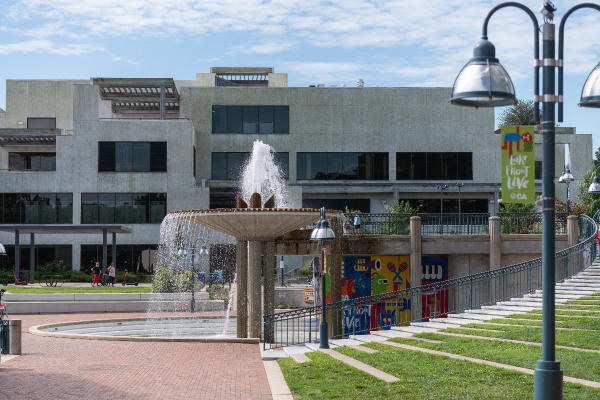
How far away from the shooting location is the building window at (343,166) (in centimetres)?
5972

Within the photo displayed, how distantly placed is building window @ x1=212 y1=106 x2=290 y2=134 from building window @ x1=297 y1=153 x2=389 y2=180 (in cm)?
287

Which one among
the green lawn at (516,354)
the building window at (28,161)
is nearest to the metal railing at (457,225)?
the green lawn at (516,354)

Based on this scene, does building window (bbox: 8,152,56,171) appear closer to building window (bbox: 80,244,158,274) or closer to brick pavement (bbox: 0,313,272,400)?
building window (bbox: 80,244,158,274)

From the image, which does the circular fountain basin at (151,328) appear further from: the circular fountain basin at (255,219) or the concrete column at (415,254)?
the concrete column at (415,254)

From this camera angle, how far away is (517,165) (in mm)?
9125

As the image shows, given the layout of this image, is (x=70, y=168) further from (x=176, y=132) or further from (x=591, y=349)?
(x=591, y=349)

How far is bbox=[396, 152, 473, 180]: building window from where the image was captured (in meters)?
59.8

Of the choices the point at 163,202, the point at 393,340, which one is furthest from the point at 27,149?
the point at 393,340

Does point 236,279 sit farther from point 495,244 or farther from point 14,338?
point 495,244

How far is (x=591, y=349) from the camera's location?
15.8 meters

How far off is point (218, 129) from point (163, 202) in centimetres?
739

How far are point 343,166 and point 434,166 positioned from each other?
6.83 meters

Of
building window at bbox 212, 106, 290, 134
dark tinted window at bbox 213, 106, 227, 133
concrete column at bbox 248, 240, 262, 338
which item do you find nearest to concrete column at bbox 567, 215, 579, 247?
concrete column at bbox 248, 240, 262, 338

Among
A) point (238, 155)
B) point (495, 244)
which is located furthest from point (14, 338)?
point (238, 155)
